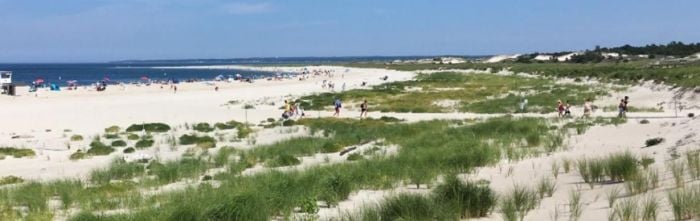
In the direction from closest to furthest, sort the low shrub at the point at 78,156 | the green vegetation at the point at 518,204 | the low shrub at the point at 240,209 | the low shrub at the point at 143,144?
the green vegetation at the point at 518,204 < the low shrub at the point at 240,209 < the low shrub at the point at 78,156 < the low shrub at the point at 143,144

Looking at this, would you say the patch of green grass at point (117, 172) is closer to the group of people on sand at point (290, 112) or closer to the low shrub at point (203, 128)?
the low shrub at point (203, 128)

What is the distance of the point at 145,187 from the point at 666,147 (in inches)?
478

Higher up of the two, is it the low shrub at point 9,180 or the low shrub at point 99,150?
the low shrub at point 9,180

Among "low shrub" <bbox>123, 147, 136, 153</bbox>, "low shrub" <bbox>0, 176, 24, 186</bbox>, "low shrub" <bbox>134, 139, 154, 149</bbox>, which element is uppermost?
"low shrub" <bbox>0, 176, 24, 186</bbox>

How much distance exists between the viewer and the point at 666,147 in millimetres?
16109

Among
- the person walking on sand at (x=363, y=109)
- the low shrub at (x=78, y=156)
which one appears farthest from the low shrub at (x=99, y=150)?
the person walking on sand at (x=363, y=109)

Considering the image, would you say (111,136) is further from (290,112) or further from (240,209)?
(240,209)

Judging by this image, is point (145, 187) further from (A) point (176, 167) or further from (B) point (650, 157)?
(B) point (650, 157)

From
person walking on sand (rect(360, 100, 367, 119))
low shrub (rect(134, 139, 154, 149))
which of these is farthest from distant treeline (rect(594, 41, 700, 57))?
low shrub (rect(134, 139, 154, 149))

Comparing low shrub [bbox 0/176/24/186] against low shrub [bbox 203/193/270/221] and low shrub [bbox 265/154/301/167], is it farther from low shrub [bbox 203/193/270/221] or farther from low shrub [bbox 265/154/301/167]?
low shrub [bbox 203/193/270/221]

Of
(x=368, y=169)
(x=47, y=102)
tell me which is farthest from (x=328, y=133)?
(x=47, y=102)

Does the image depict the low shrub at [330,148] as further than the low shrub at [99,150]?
No

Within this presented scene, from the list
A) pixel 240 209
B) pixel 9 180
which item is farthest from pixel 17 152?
pixel 240 209

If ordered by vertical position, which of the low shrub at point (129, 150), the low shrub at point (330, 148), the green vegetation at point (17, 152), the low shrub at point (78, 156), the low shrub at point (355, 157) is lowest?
the low shrub at point (129, 150)
